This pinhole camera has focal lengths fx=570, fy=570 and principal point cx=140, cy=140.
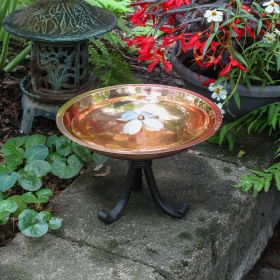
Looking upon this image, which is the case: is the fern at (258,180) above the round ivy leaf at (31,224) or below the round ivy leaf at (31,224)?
below

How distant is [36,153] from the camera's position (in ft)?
9.64

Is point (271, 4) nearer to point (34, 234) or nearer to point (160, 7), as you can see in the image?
point (160, 7)

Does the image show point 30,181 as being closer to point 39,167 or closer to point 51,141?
point 39,167

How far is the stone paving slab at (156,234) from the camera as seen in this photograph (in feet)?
7.43

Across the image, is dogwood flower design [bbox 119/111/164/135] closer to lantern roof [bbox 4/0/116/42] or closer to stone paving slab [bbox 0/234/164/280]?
stone paving slab [bbox 0/234/164/280]

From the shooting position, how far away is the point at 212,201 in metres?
2.72

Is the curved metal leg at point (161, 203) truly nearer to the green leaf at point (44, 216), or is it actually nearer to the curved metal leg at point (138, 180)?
the curved metal leg at point (138, 180)

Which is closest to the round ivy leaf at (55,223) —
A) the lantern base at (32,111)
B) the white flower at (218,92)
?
the lantern base at (32,111)

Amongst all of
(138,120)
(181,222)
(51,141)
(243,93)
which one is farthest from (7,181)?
(243,93)

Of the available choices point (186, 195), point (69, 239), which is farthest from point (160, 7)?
point (69, 239)

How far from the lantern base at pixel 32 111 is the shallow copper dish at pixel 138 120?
0.67m

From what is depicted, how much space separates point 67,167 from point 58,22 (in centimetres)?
83

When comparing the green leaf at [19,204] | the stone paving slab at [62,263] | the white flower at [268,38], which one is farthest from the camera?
the white flower at [268,38]

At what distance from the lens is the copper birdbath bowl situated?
236cm
